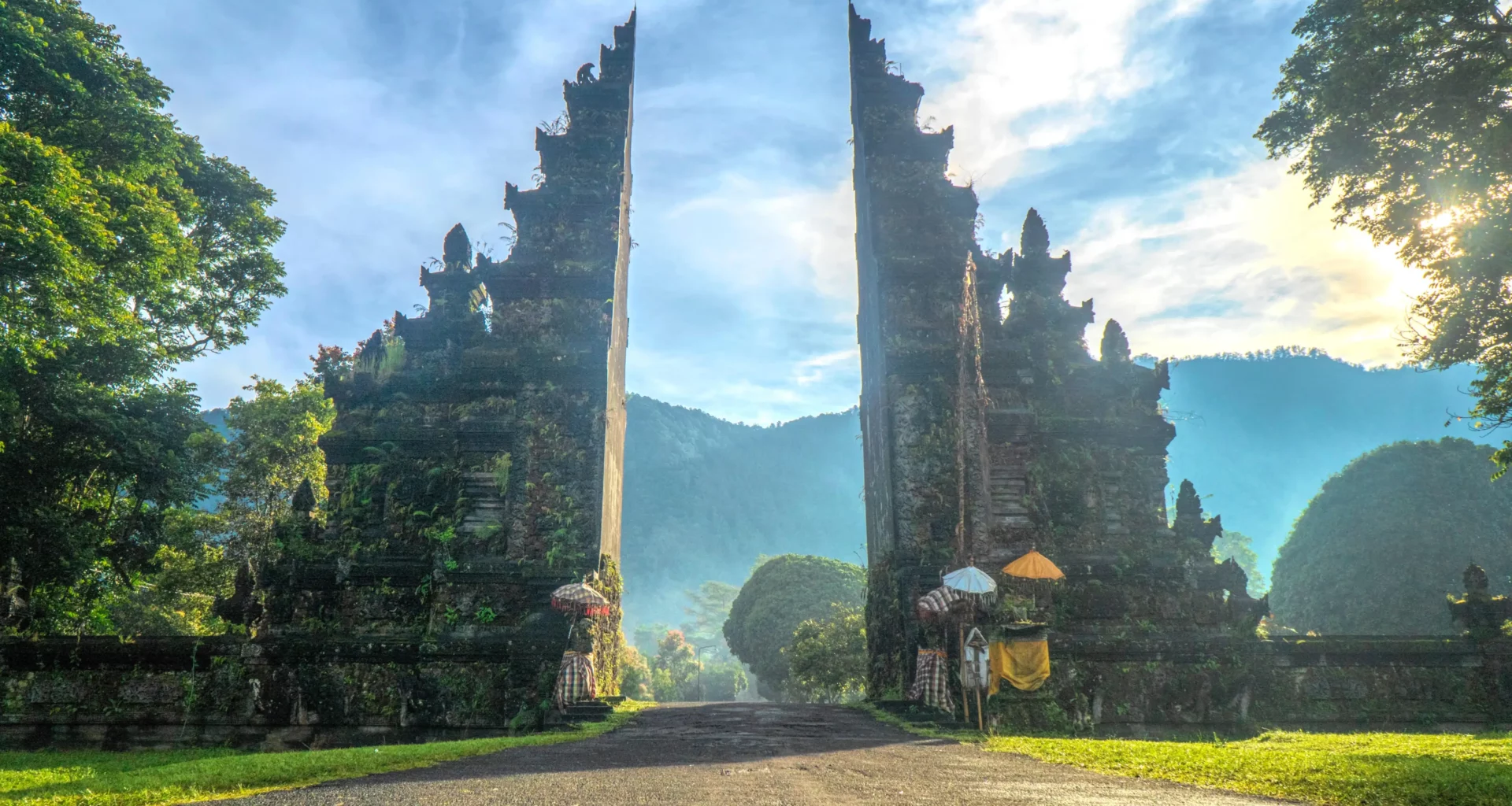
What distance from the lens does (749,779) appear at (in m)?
7.95

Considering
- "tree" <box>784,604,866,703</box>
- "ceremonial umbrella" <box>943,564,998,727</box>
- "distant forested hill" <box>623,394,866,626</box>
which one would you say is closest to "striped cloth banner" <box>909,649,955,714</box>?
"ceremonial umbrella" <box>943,564,998,727</box>

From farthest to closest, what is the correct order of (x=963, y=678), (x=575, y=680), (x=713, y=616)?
(x=713, y=616)
(x=575, y=680)
(x=963, y=678)

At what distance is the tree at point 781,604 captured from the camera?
42531mm

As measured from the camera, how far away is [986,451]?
18078 millimetres

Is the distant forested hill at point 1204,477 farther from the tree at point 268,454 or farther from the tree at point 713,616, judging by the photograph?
the tree at point 268,454

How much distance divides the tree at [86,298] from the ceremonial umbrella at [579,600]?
11031 millimetres

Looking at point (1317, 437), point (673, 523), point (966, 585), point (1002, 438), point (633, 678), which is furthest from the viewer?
point (1317, 437)

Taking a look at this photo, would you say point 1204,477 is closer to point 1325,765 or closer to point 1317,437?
point 1317,437

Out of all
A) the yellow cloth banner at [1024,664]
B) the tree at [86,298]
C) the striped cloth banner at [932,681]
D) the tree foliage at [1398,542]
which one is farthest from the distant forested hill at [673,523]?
the yellow cloth banner at [1024,664]

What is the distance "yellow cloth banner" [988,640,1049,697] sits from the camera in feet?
44.1

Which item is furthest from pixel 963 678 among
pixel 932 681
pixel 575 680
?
pixel 575 680

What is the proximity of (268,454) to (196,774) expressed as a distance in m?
24.2

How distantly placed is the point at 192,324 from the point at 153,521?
7.16 m

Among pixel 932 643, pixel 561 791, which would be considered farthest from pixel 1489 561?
pixel 561 791
